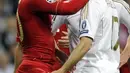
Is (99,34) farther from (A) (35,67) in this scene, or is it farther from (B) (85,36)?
(A) (35,67)

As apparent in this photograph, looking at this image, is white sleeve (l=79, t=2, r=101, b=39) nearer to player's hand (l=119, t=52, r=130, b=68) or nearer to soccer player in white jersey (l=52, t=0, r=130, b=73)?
soccer player in white jersey (l=52, t=0, r=130, b=73)

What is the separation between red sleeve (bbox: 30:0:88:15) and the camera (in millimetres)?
4160

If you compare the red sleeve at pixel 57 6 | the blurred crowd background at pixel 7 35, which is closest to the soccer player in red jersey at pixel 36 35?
the red sleeve at pixel 57 6

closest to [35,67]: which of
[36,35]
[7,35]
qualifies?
[36,35]

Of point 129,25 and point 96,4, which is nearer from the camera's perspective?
point 96,4

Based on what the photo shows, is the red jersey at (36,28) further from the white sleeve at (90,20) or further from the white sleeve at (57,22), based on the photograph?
the white sleeve at (57,22)

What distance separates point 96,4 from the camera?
4473 mm

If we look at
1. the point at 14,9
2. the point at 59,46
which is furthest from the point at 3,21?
the point at 59,46

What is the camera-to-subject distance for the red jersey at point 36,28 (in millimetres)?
4246

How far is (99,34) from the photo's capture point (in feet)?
14.9

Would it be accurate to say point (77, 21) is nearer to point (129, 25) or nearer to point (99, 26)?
point (99, 26)

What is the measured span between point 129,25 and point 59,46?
0.69 m

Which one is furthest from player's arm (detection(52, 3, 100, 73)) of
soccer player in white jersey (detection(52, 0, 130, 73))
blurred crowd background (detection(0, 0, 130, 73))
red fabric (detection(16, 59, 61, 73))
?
blurred crowd background (detection(0, 0, 130, 73))

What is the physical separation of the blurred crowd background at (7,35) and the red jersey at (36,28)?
12.9 ft
